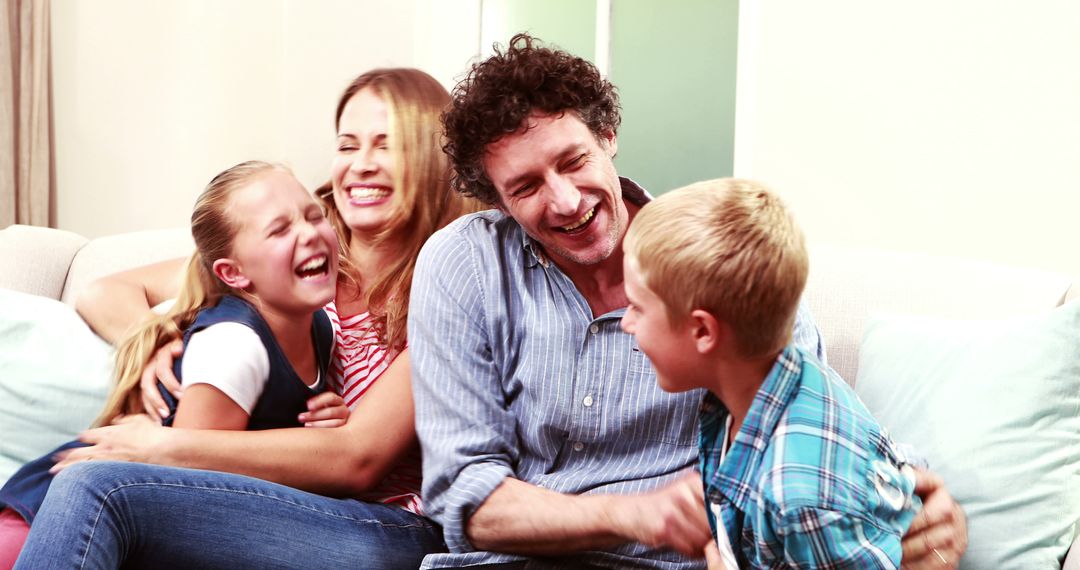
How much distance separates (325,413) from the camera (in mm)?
1622

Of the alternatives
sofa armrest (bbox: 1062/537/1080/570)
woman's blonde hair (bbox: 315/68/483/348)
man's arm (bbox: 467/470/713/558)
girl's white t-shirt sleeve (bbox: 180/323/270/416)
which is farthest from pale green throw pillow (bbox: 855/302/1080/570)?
girl's white t-shirt sleeve (bbox: 180/323/270/416)

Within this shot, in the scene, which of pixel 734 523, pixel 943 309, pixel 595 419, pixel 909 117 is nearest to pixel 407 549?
pixel 595 419

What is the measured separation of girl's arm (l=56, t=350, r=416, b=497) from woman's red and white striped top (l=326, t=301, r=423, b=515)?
0.08 m

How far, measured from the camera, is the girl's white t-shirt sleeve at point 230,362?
60.7 inches

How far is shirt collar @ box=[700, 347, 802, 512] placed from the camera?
1.12 meters

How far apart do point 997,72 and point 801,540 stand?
173 cm

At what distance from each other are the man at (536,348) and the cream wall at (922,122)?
43.3 inches

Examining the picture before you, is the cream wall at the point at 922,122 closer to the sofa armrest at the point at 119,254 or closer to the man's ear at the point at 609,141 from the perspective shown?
the man's ear at the point at 609,141

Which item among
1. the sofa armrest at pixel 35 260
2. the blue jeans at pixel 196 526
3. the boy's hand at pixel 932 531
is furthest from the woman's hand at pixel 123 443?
the boy's hand at pixel 932 531

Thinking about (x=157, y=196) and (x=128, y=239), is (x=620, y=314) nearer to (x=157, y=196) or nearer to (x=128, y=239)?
(x=128, y=239)

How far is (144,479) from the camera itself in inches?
53.4

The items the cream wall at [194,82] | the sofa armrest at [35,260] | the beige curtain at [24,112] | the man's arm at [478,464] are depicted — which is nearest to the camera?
the man's arm at [478,464]

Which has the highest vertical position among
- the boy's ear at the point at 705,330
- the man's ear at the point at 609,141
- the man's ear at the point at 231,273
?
the man's ear at the point at 609,141

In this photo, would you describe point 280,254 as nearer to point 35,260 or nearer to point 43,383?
point 43,383
